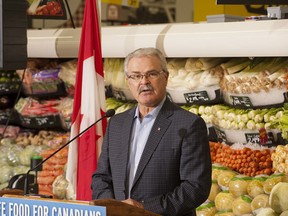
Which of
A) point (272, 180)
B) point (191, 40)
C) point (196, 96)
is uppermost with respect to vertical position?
point (191, 40)

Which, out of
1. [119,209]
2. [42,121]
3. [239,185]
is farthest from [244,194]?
[42,121]

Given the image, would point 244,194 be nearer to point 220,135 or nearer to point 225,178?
point 225,178

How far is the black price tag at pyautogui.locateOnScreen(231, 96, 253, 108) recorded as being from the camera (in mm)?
4980

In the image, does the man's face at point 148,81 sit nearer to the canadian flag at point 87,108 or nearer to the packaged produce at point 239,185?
the packaged produce at point 239,185

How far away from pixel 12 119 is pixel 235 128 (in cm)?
263

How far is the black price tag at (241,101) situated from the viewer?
498 centimetres

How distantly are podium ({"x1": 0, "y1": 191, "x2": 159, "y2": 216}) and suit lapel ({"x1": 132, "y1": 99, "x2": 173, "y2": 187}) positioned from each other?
0.42 metres

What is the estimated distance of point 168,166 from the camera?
3.65m

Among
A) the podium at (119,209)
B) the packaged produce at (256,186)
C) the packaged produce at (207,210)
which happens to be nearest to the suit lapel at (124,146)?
the podium at (119,209)

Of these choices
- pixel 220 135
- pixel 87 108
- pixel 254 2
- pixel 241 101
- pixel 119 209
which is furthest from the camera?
pixel 87 108

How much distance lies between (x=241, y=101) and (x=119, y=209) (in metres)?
2.03

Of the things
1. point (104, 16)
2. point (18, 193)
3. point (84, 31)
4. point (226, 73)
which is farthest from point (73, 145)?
point (104, 16)

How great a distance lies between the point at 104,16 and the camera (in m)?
12.0

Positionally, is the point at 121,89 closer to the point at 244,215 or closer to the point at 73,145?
the point at 73,145
